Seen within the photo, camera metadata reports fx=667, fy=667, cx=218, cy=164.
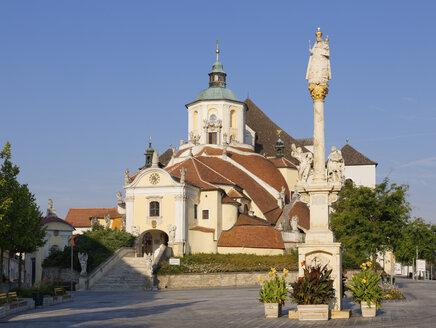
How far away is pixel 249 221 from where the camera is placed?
211 feet

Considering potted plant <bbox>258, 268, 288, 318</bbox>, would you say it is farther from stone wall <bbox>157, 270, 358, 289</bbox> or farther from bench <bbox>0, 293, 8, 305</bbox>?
stone wall <bbox>157, 270, 358, 289</bbox>

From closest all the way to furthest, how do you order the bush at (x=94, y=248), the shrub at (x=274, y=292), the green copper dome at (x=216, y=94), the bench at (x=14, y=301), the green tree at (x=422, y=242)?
the shrub at (x=274, y=292)
the bench at (x=14, y=301)
the bush at (x=94, y=248)
the green tree at (x=422, y=242)
the green copper dome at (x=216, y=94)

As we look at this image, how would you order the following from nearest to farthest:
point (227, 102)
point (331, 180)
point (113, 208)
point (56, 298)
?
point (331, 180) → point (56, 298) → point (227, 102) → point (113, 208)

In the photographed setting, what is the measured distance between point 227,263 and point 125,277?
8.51 meters

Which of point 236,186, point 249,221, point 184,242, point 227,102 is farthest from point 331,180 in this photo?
point 227,102

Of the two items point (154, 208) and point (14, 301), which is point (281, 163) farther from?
point (14, 301)

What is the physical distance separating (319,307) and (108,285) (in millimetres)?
33550

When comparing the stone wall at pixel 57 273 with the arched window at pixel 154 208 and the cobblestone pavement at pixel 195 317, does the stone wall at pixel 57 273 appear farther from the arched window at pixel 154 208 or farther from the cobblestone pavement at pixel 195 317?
Answer: the cobblestone pavement at pixel 195 317

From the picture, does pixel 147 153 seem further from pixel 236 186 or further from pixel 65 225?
pixel 65 225

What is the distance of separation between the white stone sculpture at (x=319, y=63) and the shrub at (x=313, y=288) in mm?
6794

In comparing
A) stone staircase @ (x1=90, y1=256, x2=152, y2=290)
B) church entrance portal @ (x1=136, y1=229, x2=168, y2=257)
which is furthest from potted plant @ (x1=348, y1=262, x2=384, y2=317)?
church entrance portal @ (x1=136, y1=229, x2=168, y2=257)

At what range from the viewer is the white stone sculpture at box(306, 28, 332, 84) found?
23516mm

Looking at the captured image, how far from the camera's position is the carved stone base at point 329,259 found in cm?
2192

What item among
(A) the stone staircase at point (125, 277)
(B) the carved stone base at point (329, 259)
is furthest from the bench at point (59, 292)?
(B) the carved stone base at point (329, 259)
